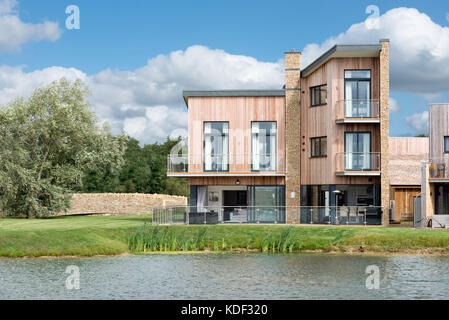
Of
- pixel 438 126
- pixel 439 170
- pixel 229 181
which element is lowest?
pixel 229 181

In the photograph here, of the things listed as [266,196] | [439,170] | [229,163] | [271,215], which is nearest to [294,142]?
[266,196]

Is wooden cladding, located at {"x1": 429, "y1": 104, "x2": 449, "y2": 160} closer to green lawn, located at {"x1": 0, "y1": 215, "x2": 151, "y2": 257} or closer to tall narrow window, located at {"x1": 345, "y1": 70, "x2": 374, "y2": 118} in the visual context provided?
tall narrow window, located at {"x1": 345, "y1": 70, "x2": 374, "y2": 118}

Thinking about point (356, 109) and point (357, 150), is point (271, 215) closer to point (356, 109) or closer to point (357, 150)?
point (357, 150)

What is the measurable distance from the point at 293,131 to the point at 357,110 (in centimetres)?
398

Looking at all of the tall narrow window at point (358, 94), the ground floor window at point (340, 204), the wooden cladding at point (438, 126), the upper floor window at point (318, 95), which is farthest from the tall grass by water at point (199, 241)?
the wooden cladding at point (438, 126)

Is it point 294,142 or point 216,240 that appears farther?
point 294,142

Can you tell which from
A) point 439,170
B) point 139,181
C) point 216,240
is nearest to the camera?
point 216,240

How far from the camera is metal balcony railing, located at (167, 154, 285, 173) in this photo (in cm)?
3694

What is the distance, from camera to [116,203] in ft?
177

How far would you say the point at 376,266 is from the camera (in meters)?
24.0

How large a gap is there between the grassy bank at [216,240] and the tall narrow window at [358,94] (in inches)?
285
